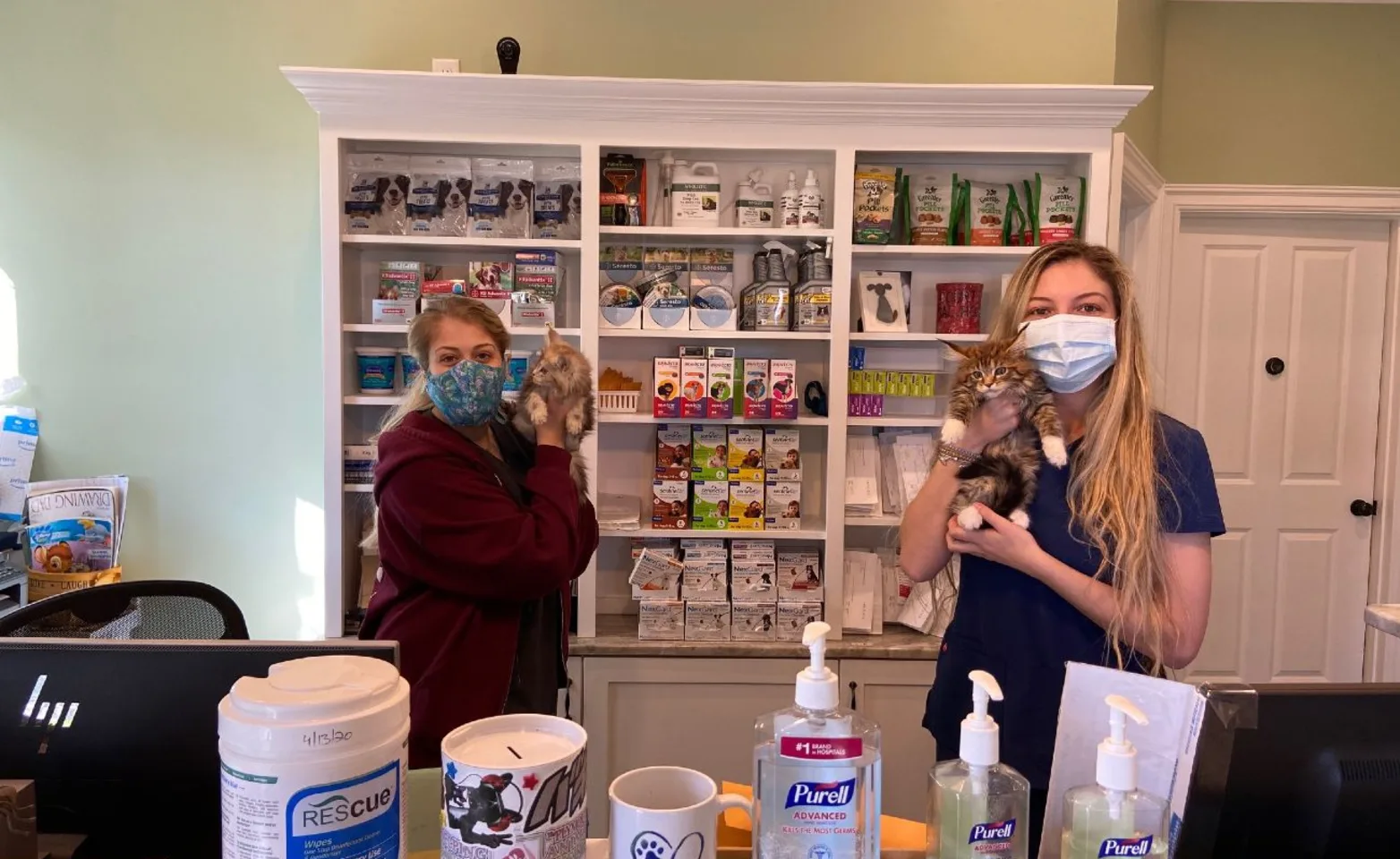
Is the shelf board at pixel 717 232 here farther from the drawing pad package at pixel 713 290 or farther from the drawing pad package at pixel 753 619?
the drawing pad package at pixel 753 619

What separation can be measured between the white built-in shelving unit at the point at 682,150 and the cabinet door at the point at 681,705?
0.20 meters

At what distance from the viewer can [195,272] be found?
294 centimetres

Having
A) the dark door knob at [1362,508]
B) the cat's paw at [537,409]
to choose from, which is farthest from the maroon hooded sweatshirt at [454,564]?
the dark door knob at [1362,508]

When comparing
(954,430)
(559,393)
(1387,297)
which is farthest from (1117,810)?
(1387,297)

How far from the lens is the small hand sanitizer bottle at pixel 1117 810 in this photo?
2.34 ft

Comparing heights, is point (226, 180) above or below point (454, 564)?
above

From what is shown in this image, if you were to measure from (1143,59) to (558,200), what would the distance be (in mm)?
2146

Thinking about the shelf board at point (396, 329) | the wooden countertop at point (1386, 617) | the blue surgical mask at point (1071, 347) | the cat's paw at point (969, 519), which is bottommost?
the wooden countertop at point (1386, 617)

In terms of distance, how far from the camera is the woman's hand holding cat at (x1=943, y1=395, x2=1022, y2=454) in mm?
1438

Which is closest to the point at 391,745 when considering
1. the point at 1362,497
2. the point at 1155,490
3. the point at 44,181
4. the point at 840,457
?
the point at 1155,490

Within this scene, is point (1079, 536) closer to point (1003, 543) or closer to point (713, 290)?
point (1003, 543)

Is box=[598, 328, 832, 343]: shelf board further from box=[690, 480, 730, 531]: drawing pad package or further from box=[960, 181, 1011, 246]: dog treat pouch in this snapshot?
box=[960, 181, 1011, 246]: dog treat pouch

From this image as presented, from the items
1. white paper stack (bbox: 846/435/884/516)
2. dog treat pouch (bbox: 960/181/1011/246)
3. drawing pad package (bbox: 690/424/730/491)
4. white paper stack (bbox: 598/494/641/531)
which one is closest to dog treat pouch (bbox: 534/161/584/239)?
drawing pad package (bbox: 690/424/730/491)

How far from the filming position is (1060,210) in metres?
2.73
